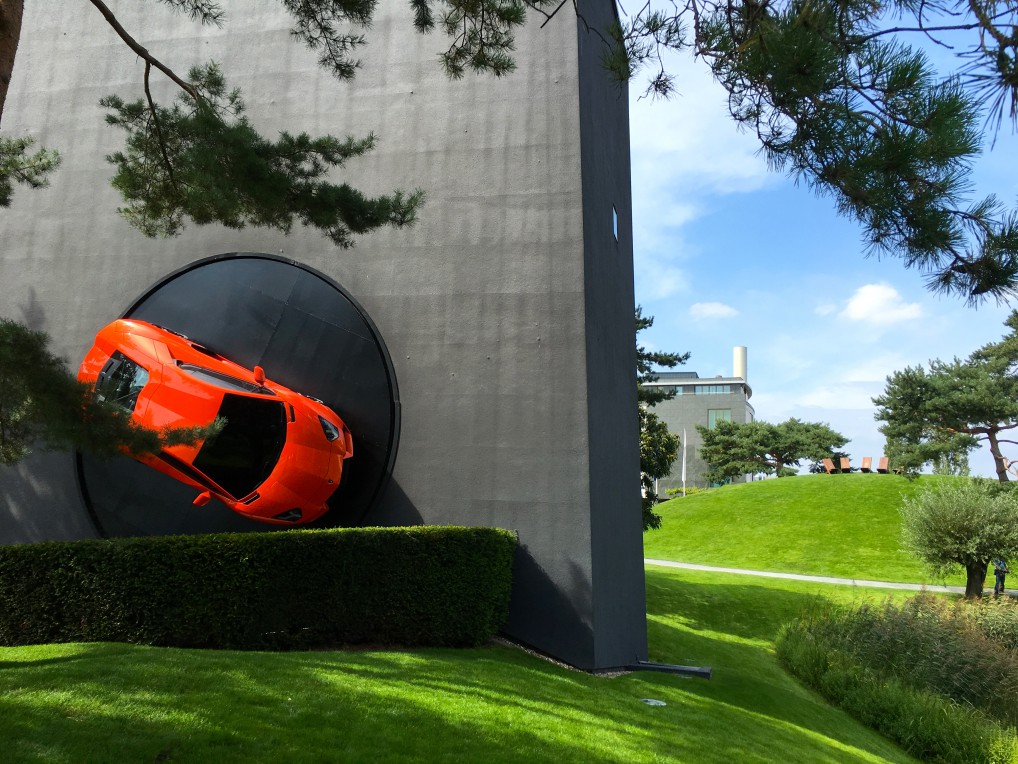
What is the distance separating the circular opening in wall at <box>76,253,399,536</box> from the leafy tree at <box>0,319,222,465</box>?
3106 mm

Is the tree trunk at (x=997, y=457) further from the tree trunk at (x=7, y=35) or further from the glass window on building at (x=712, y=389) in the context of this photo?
the glass window on building at (x=712, y=389)

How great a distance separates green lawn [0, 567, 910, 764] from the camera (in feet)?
14.3

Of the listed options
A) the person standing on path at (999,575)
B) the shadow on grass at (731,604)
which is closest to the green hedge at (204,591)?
the shadow on grass at (731,604)

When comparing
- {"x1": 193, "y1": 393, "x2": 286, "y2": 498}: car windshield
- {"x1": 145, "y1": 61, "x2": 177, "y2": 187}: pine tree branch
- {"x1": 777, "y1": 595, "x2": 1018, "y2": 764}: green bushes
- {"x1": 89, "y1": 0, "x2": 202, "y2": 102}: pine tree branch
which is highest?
{"x1": 89, "y1": 0, "x2": 202, "y2": 102}: pine tree branch

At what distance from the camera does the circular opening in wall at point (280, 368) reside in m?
9.00

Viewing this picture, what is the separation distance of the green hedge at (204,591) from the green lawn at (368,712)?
420 millimetres

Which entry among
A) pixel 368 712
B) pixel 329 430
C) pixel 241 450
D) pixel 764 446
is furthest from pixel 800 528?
pixel 368 712

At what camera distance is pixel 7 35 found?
5.23 meters

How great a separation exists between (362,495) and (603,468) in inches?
123

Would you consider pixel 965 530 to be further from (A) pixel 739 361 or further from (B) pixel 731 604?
(A) pixel 739 361

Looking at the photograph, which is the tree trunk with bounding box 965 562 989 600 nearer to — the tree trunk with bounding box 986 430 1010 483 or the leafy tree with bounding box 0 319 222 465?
the tree trunk with bounding box 986 430 1010 483

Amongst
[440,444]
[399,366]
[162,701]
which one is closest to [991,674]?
[440,444]

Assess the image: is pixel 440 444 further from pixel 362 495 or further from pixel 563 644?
pixel 563 644

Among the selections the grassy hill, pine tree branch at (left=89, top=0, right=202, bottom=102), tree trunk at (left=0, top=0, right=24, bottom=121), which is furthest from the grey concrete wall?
the grassy hill
